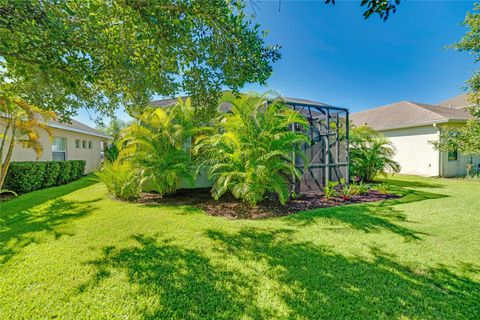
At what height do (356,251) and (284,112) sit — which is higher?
(284,112)

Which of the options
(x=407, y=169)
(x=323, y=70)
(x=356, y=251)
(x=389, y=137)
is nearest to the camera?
(x=356, y=251)

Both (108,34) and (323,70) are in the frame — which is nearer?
(108,34)

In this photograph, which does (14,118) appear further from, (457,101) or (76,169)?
(457,101)

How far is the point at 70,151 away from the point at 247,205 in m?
12.2

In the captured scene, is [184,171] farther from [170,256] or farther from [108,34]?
[108,34]

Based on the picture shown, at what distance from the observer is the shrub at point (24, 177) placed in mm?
7621

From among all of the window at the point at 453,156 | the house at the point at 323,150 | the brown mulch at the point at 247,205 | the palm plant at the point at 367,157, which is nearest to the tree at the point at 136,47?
the brown mulch at the point at 247,205

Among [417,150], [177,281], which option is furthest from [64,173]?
[417,150]

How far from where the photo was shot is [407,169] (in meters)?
12.9

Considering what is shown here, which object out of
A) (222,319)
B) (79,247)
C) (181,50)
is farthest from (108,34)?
(222,319)

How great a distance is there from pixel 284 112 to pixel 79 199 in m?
7.03

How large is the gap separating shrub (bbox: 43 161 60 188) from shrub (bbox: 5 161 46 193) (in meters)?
0.42

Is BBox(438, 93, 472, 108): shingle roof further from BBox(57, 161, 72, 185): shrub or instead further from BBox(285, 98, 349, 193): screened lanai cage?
BBox(57, 161, 72, 185): shrub

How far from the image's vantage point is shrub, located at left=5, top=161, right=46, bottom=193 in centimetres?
762
